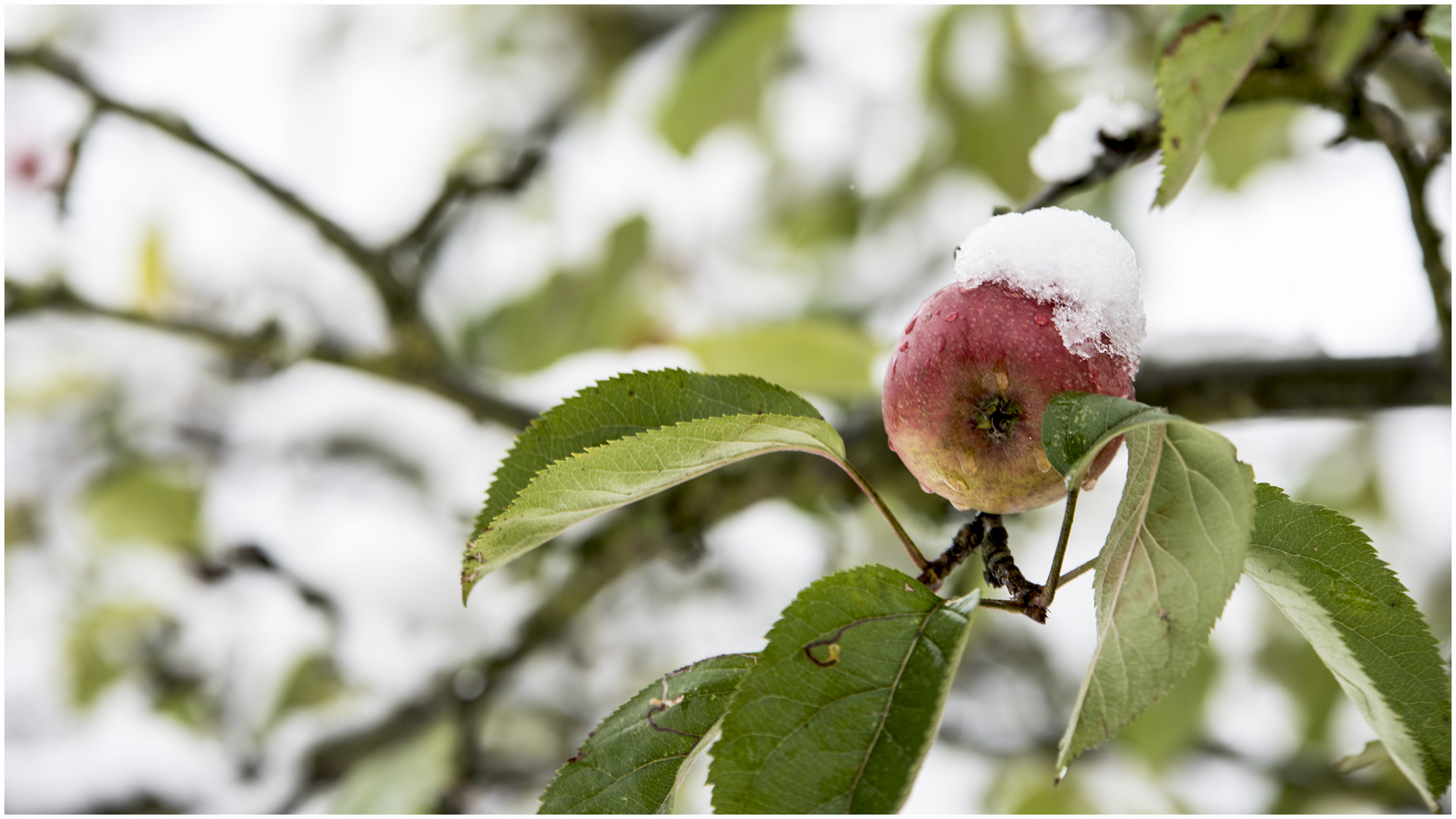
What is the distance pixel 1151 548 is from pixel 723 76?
59.5 inches

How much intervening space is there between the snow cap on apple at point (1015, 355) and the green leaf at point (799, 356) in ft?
2.38

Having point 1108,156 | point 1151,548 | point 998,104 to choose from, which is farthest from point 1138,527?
point 998,104

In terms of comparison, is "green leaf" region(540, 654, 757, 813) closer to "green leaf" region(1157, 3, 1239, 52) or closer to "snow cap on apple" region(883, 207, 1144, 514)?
"snow cap on apple" region(883, 207, 1144, 514)

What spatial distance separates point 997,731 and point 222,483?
1.75 meters

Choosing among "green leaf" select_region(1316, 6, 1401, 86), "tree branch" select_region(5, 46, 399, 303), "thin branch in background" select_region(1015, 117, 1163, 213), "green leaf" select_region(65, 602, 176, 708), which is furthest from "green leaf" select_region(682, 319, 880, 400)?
"green leaf" select_region(65, 602, 176, 708)

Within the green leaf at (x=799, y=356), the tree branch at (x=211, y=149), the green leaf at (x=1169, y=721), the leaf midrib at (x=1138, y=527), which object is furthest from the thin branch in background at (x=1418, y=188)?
the tree branch at (x=211, y=149)

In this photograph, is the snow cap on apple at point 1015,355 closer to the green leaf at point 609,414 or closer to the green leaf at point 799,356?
the green leaf at point 609,414

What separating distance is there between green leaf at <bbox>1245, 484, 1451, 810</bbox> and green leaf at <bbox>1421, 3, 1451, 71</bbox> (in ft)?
0.83

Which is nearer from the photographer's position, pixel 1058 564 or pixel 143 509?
pixel 1058 564

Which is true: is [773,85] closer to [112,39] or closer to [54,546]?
[112,39]

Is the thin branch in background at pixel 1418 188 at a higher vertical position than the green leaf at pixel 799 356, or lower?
lower

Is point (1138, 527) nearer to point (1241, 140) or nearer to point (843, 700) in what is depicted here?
point (843, 700)

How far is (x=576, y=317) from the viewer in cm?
211

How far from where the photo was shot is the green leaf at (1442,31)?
51 cm
